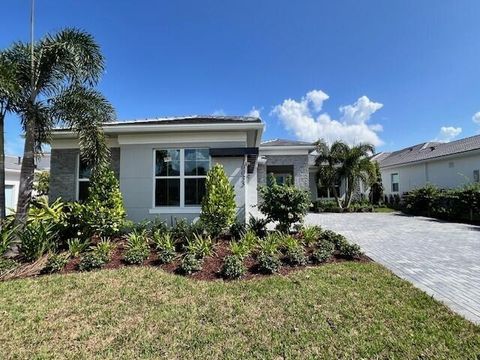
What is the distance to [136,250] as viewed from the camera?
712 centimetres

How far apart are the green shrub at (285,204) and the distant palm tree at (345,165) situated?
14.3 meters

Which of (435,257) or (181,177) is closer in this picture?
(435,257)

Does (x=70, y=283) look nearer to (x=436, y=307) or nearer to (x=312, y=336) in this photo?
(x=312, y=336)

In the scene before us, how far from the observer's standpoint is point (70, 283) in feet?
18.8

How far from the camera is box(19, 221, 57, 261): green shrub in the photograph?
7012mm

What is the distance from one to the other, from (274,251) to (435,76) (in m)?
13.7

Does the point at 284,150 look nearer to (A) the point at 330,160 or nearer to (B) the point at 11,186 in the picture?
(A) the point at 330,160

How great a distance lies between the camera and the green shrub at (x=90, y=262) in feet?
21.4

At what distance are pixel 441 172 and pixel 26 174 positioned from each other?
27.0 meters

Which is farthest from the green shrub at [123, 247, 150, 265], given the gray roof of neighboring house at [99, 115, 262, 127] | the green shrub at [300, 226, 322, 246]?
the gray roof of neighboring house at [99, 115, 262, 127]

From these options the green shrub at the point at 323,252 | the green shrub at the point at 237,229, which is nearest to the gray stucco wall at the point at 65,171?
the green shrub at the point at 237,229

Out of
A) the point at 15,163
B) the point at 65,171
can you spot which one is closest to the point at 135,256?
the point at 65,171

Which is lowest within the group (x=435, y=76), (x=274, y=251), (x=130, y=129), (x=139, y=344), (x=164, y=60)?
(x=139, y=344)

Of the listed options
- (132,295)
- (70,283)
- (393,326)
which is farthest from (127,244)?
(393,326)
